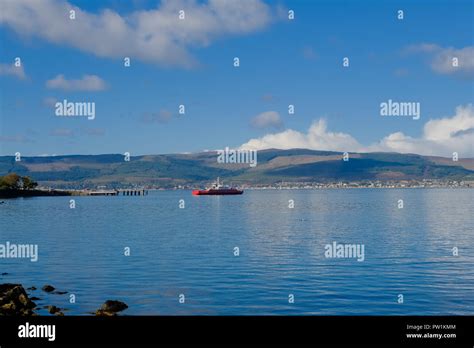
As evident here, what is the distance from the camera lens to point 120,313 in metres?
34.3

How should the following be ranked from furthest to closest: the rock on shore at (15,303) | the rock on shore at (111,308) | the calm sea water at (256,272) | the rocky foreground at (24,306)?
the calm sea water at (256,272) < the rock on shore at (111,308) < the rocky foreground at (24,306) < the rock on shore at (15,303)

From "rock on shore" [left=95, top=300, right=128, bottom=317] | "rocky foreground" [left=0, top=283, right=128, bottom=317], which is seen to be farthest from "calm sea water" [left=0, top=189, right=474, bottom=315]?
"rocky foreground" [left=0, top=283, right=128, bottom=317]

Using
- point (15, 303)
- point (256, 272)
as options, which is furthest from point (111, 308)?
point (256, 272)

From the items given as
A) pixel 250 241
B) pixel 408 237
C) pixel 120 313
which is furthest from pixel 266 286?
pixel 408 237

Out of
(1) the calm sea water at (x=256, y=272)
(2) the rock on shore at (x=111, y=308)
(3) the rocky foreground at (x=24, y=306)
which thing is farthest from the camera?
(1) the calm sea water at (x=256, y=272)

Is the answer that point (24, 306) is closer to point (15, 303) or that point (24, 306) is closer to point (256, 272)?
point (15, 303)

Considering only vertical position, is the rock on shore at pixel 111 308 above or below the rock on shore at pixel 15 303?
below

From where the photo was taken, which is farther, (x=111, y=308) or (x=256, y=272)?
(x=256, y=272)

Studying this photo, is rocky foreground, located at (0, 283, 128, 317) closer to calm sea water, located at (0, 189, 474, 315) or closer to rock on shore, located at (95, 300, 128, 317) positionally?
rock on shore, located at (95, 300, 128, 317)

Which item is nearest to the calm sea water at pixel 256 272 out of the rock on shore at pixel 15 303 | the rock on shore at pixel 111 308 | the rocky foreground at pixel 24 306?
the rock on shore at pixel 111 308

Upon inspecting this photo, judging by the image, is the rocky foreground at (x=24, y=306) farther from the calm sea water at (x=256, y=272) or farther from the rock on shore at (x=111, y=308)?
the calm sea water at (x=256, y=272)
